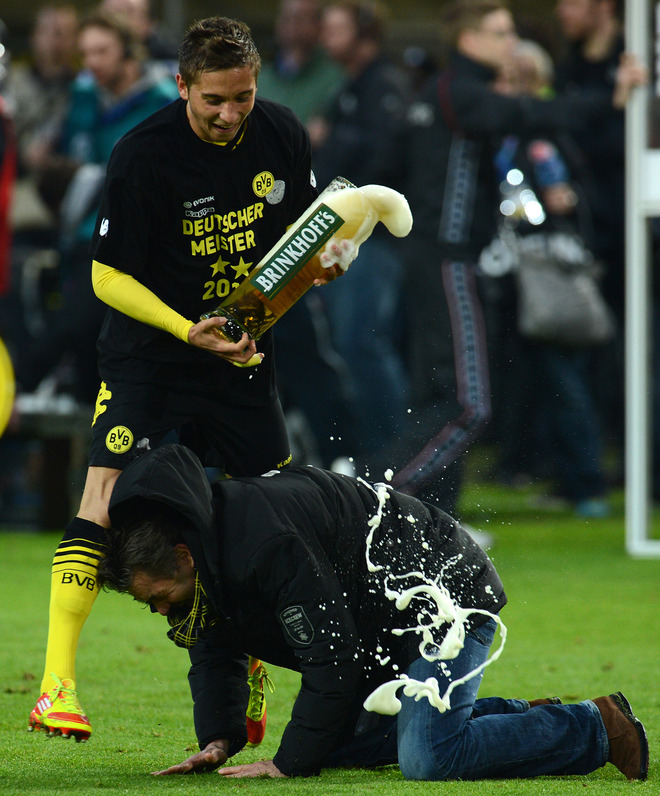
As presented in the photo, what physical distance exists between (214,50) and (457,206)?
11.9ft

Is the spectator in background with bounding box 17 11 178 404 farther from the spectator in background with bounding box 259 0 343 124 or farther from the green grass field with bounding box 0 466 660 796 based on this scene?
the spectator in background with bounding box 259 0 343 124

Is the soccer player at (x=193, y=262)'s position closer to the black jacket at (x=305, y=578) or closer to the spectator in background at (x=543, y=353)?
the black jacket at (x=305, y=578)

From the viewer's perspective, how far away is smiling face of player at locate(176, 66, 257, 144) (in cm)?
386

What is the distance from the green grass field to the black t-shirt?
1.06m

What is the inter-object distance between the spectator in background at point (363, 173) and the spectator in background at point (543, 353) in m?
0.74

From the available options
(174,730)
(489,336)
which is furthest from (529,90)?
(174,730)

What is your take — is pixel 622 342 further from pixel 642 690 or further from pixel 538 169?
pixel 642 690

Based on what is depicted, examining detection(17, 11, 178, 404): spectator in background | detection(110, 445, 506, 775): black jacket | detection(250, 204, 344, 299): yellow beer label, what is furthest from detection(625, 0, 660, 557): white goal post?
detection(110, 445, 506, 775): black jacket

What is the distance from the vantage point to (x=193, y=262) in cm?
415

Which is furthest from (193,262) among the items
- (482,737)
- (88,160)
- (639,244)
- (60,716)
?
(88,160)

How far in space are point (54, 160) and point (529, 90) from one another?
10.1 feet

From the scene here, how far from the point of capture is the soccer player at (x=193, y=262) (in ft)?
12.8

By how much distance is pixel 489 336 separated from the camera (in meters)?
7.40

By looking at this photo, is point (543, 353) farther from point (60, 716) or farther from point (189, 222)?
point (60, 716)
